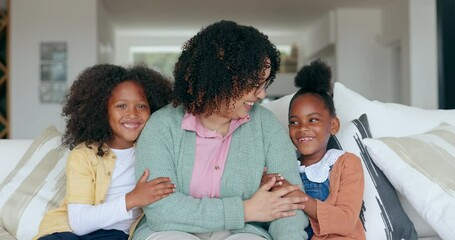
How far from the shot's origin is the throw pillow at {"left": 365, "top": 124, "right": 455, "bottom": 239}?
1.36m

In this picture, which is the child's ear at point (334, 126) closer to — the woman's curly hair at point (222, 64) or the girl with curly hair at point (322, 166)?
the girl with curly hair at point (322, 166)

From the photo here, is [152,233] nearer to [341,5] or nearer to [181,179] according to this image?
[181,179]

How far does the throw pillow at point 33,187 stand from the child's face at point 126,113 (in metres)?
0.22

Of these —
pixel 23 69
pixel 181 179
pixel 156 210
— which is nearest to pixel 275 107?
pixel 181 179

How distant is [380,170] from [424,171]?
122 mm

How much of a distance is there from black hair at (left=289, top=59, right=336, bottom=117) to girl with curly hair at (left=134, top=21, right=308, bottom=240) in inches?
8.2

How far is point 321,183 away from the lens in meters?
1.45

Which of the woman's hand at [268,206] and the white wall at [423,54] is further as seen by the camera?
the white wall at [423,54]

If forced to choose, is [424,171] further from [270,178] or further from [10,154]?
[10,154]

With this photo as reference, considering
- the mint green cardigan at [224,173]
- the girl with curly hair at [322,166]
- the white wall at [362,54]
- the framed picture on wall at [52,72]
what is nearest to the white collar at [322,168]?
the girl with curly hair at [322,166]

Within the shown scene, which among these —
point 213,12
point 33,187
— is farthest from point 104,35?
point 33,187

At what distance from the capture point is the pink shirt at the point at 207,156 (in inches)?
53.0

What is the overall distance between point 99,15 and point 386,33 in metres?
3.39

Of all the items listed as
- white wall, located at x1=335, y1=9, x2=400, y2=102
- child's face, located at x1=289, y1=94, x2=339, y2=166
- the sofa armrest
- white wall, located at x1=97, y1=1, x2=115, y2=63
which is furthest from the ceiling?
child's face, located at x1=289, y1=94, x2=339, y2=166
